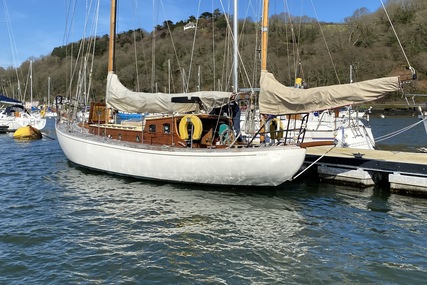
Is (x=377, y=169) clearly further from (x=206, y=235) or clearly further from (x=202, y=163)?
(x=206, y=235)

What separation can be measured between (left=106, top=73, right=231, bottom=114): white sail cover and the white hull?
155 cm

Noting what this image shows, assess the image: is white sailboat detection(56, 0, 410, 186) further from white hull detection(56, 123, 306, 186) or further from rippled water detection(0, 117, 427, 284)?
rippled water detection(0, 117, 427, 284)

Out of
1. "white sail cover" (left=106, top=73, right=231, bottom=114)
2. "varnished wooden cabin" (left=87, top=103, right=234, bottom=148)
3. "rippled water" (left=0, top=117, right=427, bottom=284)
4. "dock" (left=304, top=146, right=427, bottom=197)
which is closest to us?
"rippled water" (left=0, top=117, right=427, bottom=284)

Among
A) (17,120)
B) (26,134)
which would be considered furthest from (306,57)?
(26,134)

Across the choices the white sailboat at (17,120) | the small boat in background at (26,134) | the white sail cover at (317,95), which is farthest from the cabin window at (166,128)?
the white sailboat at (17,120)

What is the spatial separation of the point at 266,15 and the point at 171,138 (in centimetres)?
592

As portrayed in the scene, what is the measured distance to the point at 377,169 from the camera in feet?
41.4

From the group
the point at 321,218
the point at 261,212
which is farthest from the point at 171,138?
the point at 321,218

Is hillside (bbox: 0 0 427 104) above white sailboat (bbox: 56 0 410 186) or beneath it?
above

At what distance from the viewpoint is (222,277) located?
6445 millimetres

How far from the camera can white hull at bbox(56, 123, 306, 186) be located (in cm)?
1110

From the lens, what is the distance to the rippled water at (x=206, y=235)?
6.62 meters

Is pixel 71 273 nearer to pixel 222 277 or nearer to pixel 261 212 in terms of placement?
pixel 222 277

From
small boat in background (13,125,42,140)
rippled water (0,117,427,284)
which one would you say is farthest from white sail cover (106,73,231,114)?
small boat in background (13,125,42,140)
